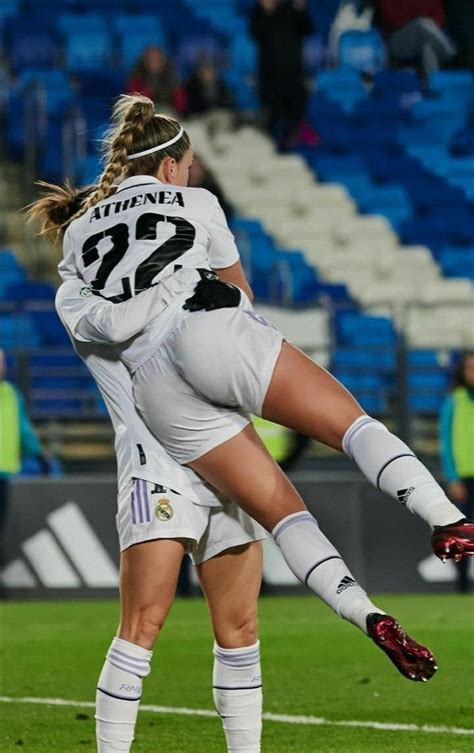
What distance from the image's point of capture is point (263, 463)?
486 centimetres

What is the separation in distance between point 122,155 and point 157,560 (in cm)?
125

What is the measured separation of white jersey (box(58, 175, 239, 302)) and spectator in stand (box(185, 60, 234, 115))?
16.3 meters

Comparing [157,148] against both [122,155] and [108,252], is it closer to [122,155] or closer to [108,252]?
[122,155]

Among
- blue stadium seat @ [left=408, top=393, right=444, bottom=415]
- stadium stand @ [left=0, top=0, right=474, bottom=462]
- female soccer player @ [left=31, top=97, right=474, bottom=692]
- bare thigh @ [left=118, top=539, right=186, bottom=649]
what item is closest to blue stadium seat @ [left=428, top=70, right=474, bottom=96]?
stadium stand @ [left=0, top=0, right=474, bottom=462]

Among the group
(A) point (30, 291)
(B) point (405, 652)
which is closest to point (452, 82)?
(A) point (30, 291)

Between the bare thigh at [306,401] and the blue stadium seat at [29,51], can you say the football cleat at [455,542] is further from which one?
the blue stadium seat at [29,51]

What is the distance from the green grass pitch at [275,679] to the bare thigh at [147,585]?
1469mm

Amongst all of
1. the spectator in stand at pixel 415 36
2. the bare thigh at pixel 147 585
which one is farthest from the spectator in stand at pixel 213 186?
the bare thigh at pixel 147 585

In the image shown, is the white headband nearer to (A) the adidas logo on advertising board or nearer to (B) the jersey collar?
(B) the jersey collar

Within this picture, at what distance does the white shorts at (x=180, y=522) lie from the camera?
4.91 m

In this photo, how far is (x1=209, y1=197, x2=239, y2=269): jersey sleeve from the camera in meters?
5.07

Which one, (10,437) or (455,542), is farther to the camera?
(10,437)

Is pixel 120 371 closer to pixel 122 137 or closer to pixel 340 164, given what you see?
pixel 122 137

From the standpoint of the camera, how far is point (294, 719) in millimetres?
7031
